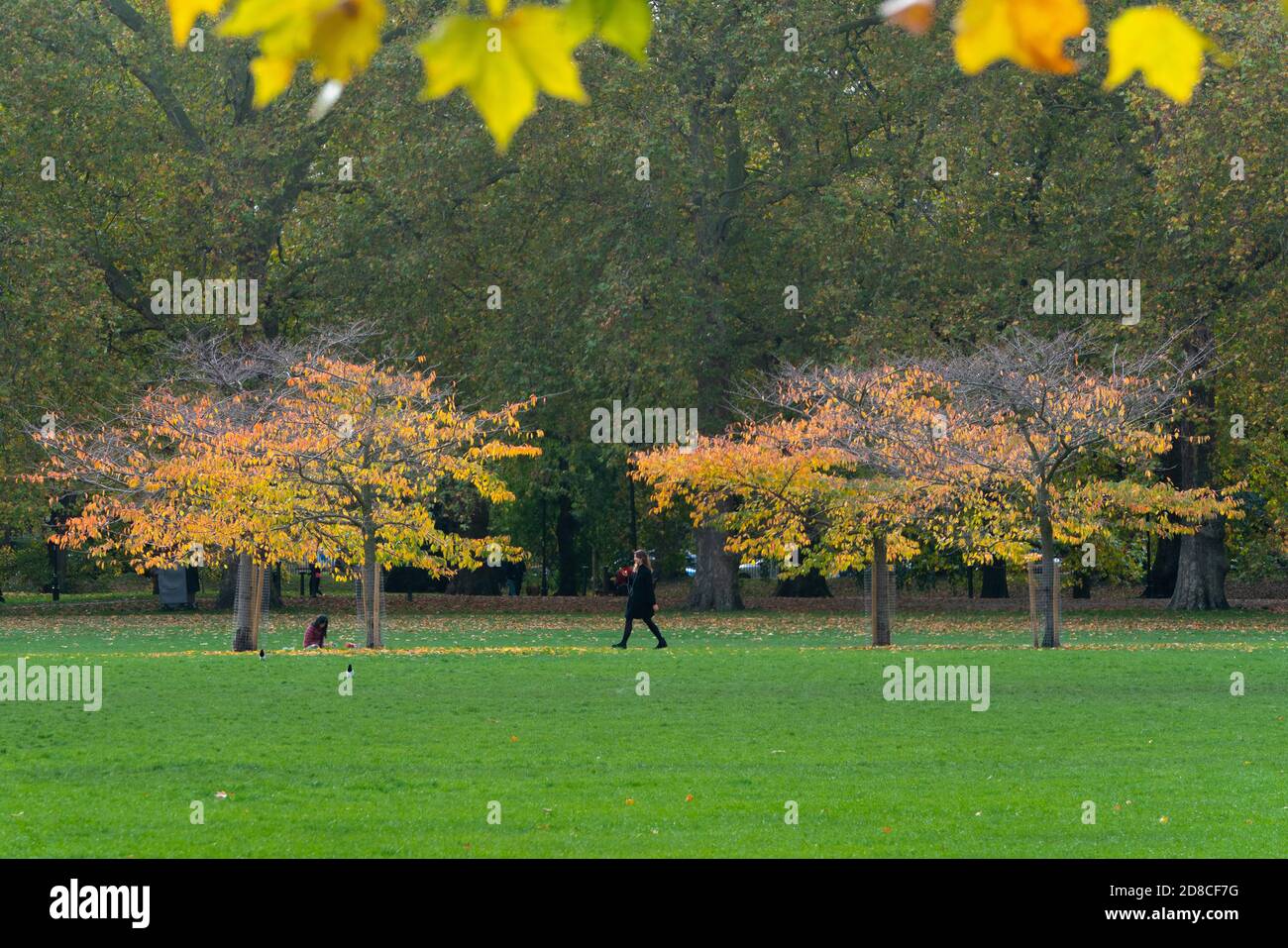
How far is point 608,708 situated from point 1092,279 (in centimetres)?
2731

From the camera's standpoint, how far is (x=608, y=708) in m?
18.1

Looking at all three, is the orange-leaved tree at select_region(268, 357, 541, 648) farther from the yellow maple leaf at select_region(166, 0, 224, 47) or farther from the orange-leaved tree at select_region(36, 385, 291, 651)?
the yellow maple leaf at select_region(166, 0, 224, 47)

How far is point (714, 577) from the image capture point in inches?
1815

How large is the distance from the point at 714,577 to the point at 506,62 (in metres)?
43.5

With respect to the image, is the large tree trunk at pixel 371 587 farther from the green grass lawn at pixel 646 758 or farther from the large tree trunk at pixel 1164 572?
the large tree trunk at pixel 1164 572

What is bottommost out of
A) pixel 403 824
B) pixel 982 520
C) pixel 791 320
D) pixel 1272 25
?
pixel 403 824

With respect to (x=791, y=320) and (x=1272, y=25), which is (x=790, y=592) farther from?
(x=1272, y=25)

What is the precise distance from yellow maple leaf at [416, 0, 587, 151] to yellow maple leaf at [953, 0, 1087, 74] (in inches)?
23.8

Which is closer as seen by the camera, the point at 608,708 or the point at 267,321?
the point at 608,708

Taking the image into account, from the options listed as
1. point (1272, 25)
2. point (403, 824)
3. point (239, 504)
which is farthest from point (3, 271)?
point (403, 824)

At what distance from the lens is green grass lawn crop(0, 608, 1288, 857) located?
10430 mm

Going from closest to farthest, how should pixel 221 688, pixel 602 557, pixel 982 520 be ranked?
1. pixel 221 688
2. pixel 982 520
3. pixel 602 557

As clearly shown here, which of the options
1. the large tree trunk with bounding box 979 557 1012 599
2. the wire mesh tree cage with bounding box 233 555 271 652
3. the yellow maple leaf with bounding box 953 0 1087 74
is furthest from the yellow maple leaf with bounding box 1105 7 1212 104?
the large tree trunk with bounding box 979 557 1012 599

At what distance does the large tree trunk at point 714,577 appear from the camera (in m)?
45.8
